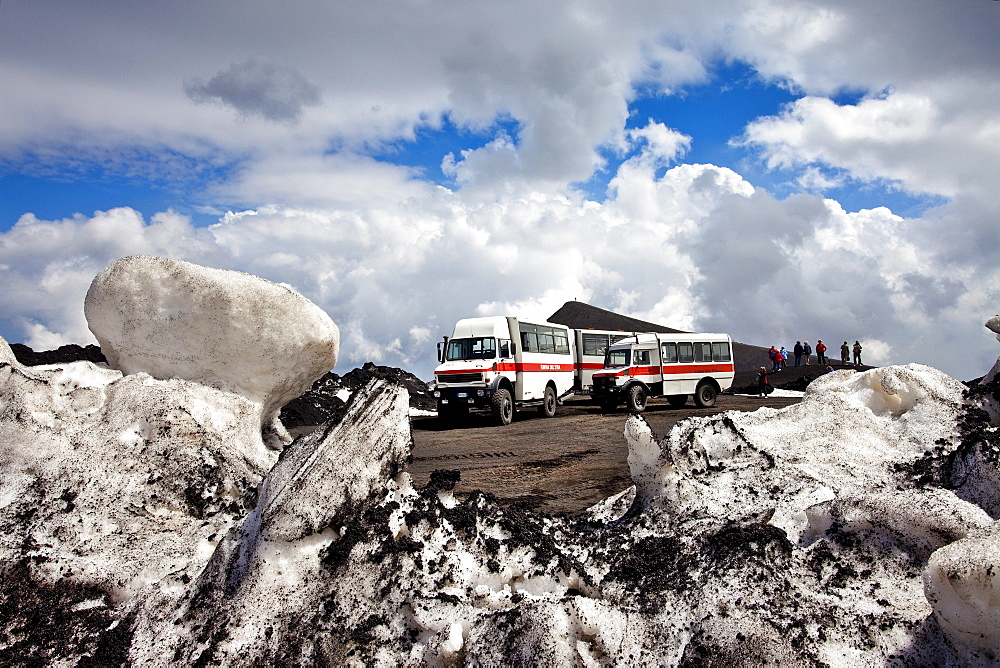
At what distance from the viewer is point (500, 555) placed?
12.3 feet

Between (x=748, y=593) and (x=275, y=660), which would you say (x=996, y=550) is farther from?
(x=275, y=660)

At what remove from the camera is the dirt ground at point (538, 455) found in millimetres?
8938

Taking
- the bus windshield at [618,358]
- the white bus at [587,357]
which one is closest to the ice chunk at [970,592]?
the bus windshield at [618,358]

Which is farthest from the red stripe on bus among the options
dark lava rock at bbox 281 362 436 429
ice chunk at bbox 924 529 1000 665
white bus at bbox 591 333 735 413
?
ice chunk at bbox 924 529 1000 665

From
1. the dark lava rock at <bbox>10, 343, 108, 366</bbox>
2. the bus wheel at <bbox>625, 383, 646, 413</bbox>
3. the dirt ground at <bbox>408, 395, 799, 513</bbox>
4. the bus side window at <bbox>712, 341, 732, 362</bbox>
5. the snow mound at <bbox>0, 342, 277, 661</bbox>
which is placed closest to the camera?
the snow mound at <bbox>0, 342, 277, 661</bbox>

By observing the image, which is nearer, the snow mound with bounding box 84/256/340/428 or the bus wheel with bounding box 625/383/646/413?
the snow mound with bounding box 84/256/340/428

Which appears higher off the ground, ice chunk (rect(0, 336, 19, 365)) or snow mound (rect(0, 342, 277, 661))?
ice chunk (rect(0, 336, 19, 365))

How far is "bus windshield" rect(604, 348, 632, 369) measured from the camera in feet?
67.2

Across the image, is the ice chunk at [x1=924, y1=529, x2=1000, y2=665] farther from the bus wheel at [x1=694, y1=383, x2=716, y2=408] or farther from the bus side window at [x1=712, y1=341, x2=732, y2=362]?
the bus side window at [x1=712, y1=341, x2=732, y2=362]

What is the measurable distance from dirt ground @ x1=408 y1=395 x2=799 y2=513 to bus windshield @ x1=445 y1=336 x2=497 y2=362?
1.75 metres

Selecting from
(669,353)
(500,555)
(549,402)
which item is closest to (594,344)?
(669,353)

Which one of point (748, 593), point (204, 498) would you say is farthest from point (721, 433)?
point (204, 498)

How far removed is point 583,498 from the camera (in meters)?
8.34

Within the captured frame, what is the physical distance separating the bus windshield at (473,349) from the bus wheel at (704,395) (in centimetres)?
685
